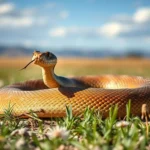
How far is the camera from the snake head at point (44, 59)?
533 centimetres

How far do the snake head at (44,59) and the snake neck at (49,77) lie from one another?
0.25m

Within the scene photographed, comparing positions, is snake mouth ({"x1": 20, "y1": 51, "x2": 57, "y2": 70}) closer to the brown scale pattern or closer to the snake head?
the snake head

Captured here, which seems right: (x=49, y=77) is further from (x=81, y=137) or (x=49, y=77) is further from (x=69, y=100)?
(x=81, y=137)

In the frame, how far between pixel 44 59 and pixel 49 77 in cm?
74

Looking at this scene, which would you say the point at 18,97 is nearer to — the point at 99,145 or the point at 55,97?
Answer: the point at 55,97

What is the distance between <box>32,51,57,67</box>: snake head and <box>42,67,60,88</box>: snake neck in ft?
0.82

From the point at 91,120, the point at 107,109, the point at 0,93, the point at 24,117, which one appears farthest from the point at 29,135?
the point at 0,93

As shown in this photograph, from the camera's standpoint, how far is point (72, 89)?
5199mm

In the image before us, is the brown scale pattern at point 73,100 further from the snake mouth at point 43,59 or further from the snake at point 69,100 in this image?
the snake mouth at point 43,59

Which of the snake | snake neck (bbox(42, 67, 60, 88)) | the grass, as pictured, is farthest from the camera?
snake neck (bbox(42, 67, 60, 88))

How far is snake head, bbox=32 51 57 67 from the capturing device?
5.33 metres

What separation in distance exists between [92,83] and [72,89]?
11.8ft

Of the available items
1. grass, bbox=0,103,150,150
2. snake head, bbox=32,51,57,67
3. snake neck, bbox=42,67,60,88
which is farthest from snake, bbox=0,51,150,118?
grass, bbox=0,103,150,150

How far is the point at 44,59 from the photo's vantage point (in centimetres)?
557
